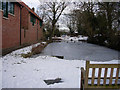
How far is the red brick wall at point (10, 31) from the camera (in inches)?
296

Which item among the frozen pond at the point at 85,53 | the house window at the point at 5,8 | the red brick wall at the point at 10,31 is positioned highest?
the house window at the point at 5,8

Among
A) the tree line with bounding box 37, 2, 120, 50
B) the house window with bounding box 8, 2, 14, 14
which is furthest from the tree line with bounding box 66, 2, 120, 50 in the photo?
the house window with bounding box 8, 2, 14, 14

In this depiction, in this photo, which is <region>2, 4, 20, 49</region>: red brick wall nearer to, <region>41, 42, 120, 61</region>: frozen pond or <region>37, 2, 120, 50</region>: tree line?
<region>41, 42, 120, 61</region>: frozen pond

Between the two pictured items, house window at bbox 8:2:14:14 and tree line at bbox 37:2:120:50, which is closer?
house window at bbox 8:2:14:14

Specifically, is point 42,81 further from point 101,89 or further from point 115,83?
point 115,83

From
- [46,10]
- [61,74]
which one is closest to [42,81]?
[61,74]

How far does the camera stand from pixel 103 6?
15305 mm

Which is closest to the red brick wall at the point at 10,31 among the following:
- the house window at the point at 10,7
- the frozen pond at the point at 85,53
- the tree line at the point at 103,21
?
the house window at the point at 10,7

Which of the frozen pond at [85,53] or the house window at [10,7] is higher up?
the house window at [10,7]

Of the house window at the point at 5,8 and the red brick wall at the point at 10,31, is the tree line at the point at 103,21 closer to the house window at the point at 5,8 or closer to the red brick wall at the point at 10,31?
the red brick wall at the point at 10,31

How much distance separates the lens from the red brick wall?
7527 millimetres

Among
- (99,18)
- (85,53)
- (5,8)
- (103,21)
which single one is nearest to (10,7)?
(5,8)

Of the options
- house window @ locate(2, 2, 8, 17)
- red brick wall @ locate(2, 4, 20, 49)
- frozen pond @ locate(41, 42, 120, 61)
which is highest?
house window @ locate(2, 2, 8, 17)

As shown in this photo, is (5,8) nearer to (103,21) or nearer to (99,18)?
(103,21)
